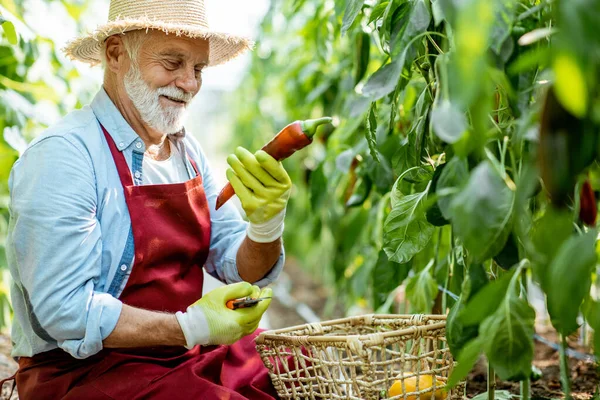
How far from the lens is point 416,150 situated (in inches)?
57.7

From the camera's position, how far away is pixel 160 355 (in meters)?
1.59

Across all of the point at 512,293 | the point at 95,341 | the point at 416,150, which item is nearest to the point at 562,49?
the point at 512,293

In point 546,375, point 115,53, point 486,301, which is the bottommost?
point 546,375

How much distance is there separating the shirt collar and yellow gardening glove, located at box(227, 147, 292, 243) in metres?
0.25

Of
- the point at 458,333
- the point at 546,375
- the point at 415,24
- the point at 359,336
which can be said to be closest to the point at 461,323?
the point at 458,333

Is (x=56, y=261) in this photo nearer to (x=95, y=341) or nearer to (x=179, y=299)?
(x=95, y=341)

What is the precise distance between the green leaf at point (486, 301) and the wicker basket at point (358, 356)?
275mm

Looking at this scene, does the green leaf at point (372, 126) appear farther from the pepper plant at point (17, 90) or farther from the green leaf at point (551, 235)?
the pepper plant at point (17, 90)

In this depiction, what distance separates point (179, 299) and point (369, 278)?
1.23 m

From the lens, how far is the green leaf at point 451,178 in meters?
1.08

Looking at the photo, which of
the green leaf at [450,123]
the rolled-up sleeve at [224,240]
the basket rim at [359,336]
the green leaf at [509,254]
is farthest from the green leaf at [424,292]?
the green leaf at [450,123]

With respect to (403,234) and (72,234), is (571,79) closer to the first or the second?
(403,234)

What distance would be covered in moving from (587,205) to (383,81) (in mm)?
486

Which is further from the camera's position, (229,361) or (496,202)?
(229,361)
